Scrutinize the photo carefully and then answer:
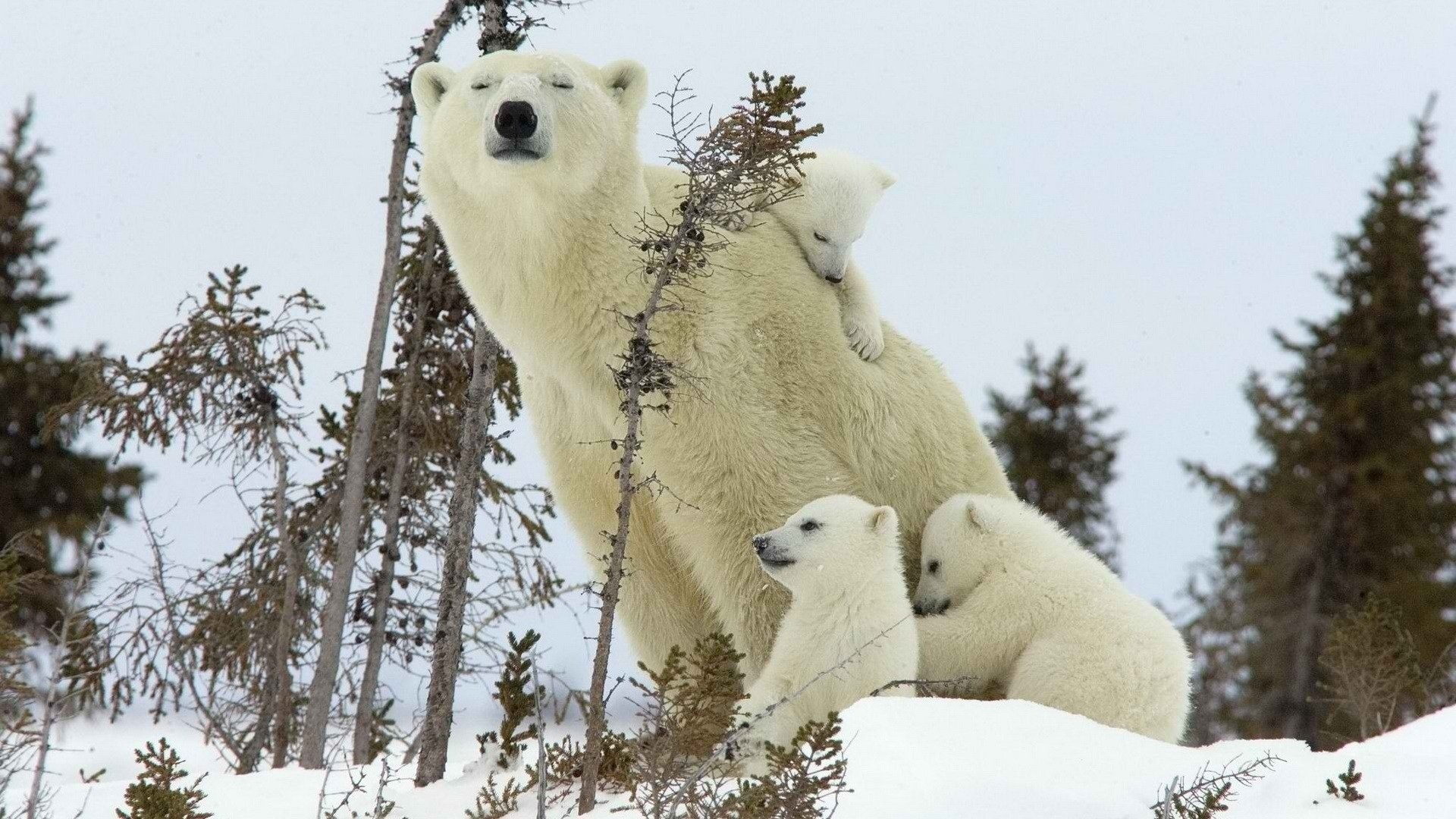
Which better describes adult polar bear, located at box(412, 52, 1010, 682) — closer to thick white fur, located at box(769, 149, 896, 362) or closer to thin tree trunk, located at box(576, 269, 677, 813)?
thick white fur, located at box(769, 149, 896, 362)

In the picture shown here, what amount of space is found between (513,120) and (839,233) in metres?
1.55

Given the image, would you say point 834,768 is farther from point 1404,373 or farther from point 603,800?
point 1404,373

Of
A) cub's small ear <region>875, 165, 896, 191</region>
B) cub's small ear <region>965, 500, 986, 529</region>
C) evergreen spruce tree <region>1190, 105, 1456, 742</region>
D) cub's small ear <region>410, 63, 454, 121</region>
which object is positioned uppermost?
evergreen spruce tree <region>1190, 105, 1456, 742</region>

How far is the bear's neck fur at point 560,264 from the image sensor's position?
224 inches

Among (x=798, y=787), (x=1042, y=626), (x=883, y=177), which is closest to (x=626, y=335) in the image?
(x=883, y=177)

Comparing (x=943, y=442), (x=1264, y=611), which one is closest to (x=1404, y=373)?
Result: (x=1264, y=611)

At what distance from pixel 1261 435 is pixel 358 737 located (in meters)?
14.6

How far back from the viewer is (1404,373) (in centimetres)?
1891

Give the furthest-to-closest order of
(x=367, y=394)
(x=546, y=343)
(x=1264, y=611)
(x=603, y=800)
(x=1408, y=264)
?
(x=1408, y=264) → (x=1264, y=611) → (x=367, y=394) → (x=546, y=343) → (x=603, y=800)

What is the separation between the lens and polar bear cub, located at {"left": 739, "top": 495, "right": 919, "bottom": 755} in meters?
5.05

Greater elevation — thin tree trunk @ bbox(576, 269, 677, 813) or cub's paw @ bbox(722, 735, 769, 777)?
thin tree trunk @ bbox(576, 269, 677, 813)

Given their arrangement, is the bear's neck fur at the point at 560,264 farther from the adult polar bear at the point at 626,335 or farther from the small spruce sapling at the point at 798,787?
the small spruce sapling at the point at 798,787

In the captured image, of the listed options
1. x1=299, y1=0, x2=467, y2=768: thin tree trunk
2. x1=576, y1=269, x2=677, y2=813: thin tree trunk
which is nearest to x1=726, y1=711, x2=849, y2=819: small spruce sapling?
x1=576, y1=269, x2=677, y2=813: thin tree trunk

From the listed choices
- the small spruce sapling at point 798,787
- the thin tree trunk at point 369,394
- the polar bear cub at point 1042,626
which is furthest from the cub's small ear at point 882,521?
the thin tree trunk at point 369,394
